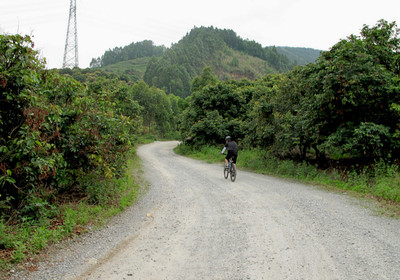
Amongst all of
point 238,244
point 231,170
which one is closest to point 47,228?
point 238,244

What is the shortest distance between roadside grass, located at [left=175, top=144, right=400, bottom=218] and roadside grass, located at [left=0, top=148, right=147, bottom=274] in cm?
709

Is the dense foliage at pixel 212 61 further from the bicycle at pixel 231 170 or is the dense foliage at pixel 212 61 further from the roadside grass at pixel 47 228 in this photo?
the roadside grass at pixel 47 228

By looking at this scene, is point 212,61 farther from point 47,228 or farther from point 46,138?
point 47,228

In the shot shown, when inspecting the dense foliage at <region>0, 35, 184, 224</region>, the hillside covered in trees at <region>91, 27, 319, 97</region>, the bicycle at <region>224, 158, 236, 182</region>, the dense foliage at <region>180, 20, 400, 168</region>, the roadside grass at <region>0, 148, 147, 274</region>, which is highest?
the hillside covered in trees at <region>91, 27, 319, 97</region>

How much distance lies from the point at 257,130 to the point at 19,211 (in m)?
13.2

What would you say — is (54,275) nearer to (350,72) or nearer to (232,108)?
(350,72)

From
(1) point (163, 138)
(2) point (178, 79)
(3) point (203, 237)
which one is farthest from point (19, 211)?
(2) point (178, 79)

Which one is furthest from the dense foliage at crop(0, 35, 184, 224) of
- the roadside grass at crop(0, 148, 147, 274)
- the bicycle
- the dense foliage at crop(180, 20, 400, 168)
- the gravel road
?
the dense foliage at crop(180, 20, 400, 168)

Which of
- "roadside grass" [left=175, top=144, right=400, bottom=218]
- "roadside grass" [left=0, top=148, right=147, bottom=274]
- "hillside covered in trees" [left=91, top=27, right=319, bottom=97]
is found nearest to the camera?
"roadside grass" [left=0, top=148, right=147, bottom=274]

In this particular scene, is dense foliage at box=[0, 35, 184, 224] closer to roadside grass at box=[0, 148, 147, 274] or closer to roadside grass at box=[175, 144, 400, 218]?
roadside grass at box=[0, 148, 147, 274]

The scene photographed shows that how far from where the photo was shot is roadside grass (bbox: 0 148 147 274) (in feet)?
14.1

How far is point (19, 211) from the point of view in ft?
17.6

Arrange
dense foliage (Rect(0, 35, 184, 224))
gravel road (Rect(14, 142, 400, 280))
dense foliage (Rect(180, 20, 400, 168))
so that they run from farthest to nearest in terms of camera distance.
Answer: dense foliage (Rect(180, 20, 400, 168)) → dense foliage (Rect(0, 35, 184, 224)) → gravel road (Rect(14, 142, 400, 280))

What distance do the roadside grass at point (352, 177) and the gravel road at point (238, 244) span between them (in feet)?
2.92
